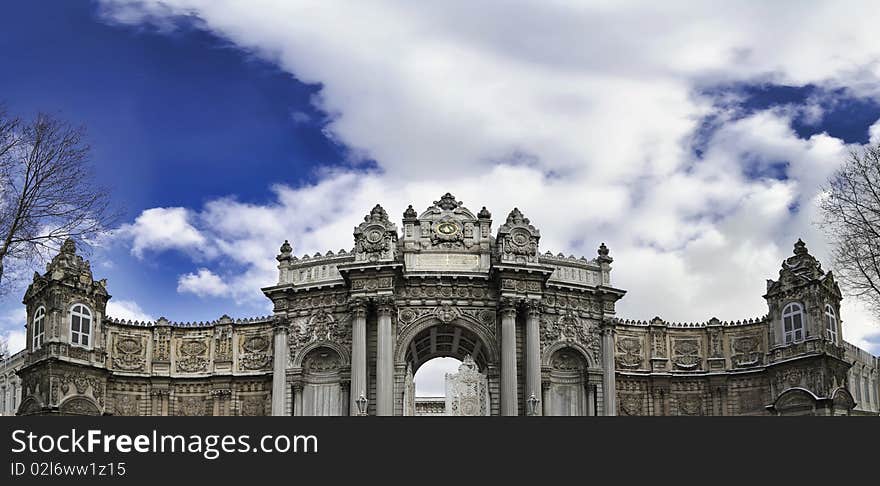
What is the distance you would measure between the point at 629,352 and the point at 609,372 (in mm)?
3742

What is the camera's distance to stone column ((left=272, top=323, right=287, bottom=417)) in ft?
193

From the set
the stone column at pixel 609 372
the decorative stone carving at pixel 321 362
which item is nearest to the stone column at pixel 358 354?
the decorative stone carving at pixel 321 362

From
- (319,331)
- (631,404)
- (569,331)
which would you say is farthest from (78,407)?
(631,404)

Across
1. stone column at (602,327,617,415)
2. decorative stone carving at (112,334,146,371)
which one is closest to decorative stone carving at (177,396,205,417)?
decorative stone carving at (112,334,146,371)

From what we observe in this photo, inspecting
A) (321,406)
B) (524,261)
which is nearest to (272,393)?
(321,406)

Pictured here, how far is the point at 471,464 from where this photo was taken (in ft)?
98.1

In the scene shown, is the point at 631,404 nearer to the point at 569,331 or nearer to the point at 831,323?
the point at 569,331

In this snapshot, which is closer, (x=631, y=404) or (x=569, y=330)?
(x=569, y=330)

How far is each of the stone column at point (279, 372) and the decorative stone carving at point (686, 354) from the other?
22.7 metres

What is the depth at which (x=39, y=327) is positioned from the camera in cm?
5816

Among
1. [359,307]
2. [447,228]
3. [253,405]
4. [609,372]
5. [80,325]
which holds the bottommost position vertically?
[253,405]

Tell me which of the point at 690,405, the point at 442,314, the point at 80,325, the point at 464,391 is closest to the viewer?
the point at 442,314

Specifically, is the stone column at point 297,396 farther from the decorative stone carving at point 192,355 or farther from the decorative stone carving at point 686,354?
the decorative stone carving at point 686,354

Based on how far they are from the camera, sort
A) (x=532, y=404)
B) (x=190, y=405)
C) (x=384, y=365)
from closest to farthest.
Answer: (x=532, y=404) < (x=384, y=365) < (x=190, y=405)
